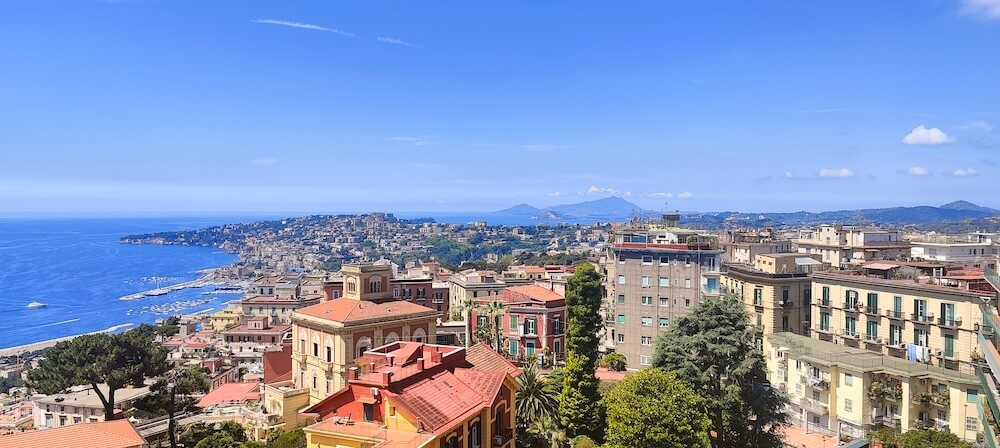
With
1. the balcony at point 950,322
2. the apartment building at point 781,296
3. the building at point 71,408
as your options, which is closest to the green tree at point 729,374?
the balcony at point 950,322

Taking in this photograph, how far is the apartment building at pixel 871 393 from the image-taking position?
32.2 metres

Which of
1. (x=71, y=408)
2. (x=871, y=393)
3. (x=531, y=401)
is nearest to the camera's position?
(x=531, y=401)

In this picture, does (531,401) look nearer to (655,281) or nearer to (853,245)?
(655,281)

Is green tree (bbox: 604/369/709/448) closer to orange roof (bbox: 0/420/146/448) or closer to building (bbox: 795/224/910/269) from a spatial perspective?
orange roof (bbox: 0/420/146/448)

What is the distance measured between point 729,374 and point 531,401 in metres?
10.1

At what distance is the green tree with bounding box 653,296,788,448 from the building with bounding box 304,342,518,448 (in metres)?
10.6

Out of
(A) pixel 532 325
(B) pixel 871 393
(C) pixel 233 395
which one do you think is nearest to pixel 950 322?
(B) pixel 871 393

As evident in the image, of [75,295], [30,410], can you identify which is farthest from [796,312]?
[75,295]

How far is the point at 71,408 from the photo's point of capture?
47.1 metres

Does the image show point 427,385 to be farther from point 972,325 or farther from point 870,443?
point 972,325

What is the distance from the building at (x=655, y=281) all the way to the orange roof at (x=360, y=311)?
54.2 feet

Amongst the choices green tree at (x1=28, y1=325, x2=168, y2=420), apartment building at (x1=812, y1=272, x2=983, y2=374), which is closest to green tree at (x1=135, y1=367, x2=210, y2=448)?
green tree at (x1=28, y1=325, x2=168, y2=420)

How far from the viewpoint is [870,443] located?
3319 centimetres

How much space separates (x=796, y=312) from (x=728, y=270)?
665 centimetres
